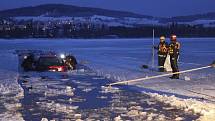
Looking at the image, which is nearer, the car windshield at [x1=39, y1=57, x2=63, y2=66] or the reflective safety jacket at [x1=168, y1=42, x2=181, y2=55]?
the reflective safety jacket at [x1=168, y1=42, x2=181, y2=55]

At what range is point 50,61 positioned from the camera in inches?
1142

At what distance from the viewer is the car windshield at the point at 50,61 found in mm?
28509

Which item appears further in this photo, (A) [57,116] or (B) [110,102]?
(B) [110,102]

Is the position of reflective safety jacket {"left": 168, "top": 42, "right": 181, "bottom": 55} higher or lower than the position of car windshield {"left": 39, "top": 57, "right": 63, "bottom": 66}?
higher

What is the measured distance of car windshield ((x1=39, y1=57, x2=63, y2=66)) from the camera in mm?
28509

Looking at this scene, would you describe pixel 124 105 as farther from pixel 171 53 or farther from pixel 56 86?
pixel 171 53

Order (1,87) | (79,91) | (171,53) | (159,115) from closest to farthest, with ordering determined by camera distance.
→ (159,115) → (79,91) → (1,87) → (171,53)

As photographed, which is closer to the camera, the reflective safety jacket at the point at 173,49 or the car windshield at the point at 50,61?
the reflective safety jacket at the point at 173,49

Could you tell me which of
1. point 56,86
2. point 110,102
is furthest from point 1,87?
point 110,102

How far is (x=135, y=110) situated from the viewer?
1312 cm

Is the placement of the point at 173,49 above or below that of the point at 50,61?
above

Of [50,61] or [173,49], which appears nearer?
[173,49]

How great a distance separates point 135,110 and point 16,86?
24.9ft

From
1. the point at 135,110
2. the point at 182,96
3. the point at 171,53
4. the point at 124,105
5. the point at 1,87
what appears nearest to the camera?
the point at 135,110
